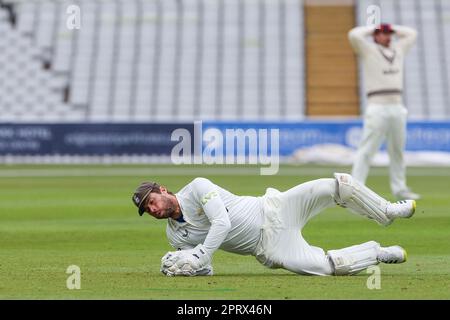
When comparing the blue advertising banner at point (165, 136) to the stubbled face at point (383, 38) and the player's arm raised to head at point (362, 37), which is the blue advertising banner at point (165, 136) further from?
the stubbled face at point (383, 38)

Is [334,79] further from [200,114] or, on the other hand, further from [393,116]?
[393,116]

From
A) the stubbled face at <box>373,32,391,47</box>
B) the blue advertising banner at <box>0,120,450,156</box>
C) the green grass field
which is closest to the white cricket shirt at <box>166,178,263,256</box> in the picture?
the green grass field

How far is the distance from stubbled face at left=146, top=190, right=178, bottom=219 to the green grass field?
1.57ft

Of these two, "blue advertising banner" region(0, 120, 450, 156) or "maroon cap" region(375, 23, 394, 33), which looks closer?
"maroon cap" region(375, 23, 394, 33)

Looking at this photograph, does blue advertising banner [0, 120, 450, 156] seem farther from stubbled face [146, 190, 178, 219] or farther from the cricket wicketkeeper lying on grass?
stubbled face [146, 190, 178, 219]

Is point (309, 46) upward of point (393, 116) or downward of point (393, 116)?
upward

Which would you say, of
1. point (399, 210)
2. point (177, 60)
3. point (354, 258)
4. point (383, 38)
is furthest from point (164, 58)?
point (354, 258)

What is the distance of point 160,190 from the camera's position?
8539mm

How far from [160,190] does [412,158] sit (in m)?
19.4

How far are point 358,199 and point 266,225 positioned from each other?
2.31 feet

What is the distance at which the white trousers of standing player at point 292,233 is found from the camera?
8.73m

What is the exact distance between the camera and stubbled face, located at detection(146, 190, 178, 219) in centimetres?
845

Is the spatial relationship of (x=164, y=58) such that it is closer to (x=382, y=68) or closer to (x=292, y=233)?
(x=382, y=68)
